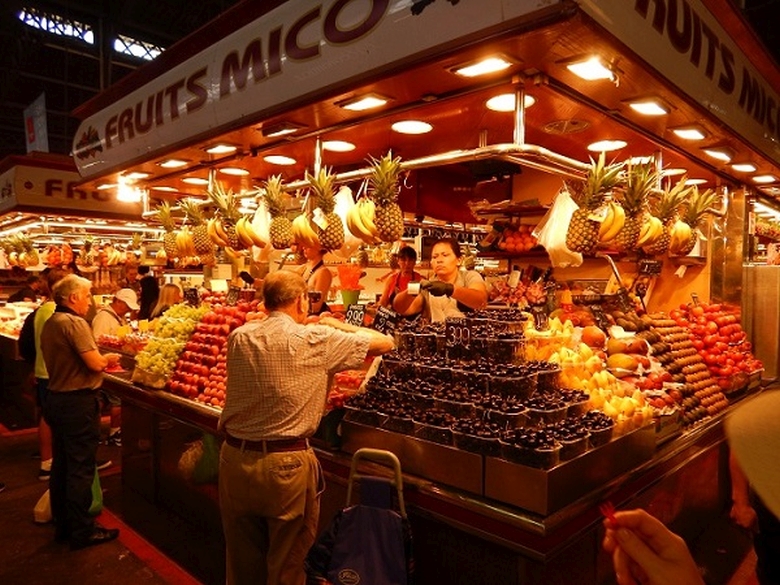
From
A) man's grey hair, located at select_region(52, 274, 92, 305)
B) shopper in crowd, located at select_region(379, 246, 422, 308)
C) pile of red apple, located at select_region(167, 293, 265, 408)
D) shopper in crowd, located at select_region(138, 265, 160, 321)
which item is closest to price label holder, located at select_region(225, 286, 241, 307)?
pile of red apple, located at select_region(167, 293, 265, 408)

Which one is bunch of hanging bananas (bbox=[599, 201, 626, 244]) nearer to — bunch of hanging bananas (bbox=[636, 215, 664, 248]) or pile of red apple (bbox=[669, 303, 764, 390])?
bunch of hanging bananas (bbox=[636, 215, 664, 248])

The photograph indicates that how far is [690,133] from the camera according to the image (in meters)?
4.39

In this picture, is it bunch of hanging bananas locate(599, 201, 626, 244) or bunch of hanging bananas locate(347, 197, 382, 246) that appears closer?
bunch of hanging bananas locate(599, 201, 626, 244)

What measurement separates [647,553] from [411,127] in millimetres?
3854

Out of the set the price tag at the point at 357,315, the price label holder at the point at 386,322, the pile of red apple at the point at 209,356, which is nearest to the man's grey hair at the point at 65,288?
the pile of red apple at the point at 209,356

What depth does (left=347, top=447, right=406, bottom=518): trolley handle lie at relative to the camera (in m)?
2.85

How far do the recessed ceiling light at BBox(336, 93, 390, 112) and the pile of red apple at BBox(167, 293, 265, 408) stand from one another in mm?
2189

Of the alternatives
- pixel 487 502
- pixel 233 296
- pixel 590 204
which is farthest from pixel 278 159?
pixel 487 502

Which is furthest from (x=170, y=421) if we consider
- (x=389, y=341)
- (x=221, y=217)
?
(x=389, y=341)

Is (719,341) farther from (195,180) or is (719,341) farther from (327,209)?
(195,180)

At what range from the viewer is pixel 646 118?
4.09 meters

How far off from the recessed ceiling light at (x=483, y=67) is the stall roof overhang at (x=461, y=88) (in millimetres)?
60

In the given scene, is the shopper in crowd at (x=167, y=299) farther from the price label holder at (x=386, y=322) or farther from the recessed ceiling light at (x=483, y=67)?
the recessed ceiling light at (x=483, y=67)

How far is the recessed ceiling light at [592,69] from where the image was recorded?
3.01 meters
